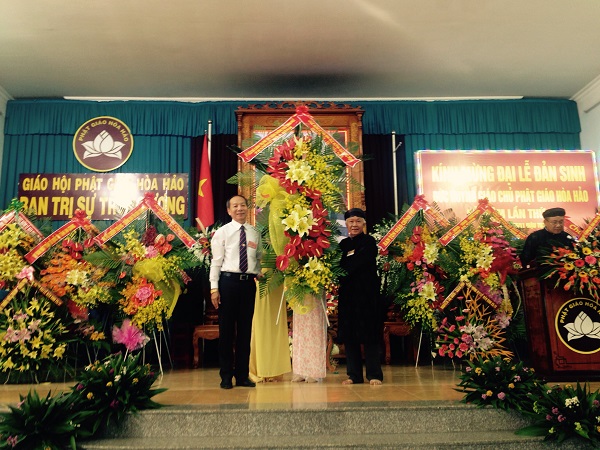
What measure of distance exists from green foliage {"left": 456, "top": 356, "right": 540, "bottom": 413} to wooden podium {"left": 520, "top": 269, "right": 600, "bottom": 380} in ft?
2.47

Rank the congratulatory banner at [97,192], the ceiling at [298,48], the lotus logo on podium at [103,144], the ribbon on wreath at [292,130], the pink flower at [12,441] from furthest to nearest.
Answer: the lotus logo on podium at [103,144], the congratulatory banner at [97,192], the ceiling at [298,48], the ribbon on wreath at [292,130], the pink flower at [12,441]

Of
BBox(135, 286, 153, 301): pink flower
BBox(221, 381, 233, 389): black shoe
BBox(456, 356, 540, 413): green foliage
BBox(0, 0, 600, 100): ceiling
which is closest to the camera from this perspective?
BBox(456, 356, 540, 413): green foliage

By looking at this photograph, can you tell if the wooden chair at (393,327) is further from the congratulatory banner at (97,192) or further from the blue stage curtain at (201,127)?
the congratulatory banner at (97,192)

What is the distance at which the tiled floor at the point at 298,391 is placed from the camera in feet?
10.6

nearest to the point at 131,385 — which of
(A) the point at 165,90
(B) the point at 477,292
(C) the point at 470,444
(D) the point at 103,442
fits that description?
(D) the point at 103,442

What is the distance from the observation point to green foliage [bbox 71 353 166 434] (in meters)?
2.91

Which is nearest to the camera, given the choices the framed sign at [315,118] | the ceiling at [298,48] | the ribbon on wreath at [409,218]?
the ribbon on wreath at [409,218]

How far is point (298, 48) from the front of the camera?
6.21 m

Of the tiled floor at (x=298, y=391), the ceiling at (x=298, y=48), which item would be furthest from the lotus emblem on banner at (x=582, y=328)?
the ceiling at (x=298, y=48)

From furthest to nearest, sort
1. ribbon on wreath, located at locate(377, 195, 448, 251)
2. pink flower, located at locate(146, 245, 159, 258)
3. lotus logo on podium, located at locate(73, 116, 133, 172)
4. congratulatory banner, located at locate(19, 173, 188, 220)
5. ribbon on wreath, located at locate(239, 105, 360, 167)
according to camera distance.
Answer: lotus logo on podium, located at locate(73, 116, 133, 172)
congratulatory banner, located at locate(19, 173, 188, 220)
ribbon on wreath, located at locate(377, 195, 448, 251)
pink flower, located at locate(146, 245, 159, 258)
ribbon on wreath, located at locate(239, 105, 360, 167)

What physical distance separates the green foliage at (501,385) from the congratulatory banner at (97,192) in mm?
4796

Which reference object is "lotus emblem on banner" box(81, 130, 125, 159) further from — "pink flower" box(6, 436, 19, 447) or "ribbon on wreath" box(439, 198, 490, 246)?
"pink flower" box(6, 436, 19, 447)

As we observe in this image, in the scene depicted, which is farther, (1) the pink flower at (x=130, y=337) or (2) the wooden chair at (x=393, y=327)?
(2) the wooden chair at (x=393, y=327)

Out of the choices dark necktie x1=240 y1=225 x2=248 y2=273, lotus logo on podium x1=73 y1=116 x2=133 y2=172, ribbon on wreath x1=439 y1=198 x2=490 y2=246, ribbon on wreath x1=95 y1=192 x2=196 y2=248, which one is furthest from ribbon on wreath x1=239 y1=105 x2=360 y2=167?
lotus logo on podium x1=73 y1=116 x2=133 y2=172
